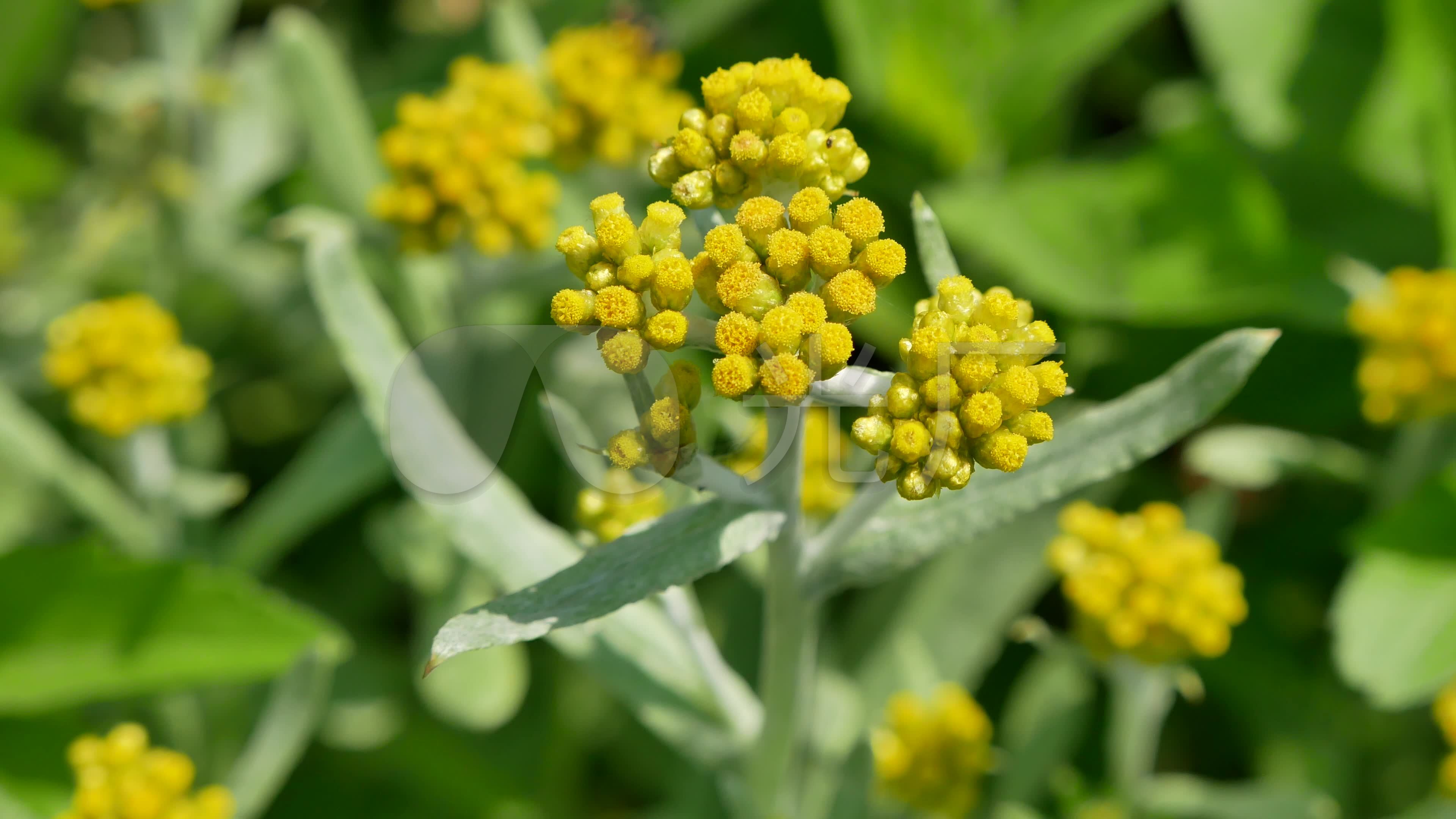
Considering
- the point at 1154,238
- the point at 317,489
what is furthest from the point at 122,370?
the point at 1154,238

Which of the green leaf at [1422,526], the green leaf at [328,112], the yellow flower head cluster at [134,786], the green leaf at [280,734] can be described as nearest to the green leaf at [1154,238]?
the green leaf at [1422,526]

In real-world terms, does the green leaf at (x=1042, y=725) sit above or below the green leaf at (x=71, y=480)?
below

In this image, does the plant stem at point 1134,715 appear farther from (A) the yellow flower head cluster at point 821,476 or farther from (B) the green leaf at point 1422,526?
(A) the yellow flower head cluster at point 821,476

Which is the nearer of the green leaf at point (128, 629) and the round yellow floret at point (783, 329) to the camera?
the round yellow floret at point (783, 329)

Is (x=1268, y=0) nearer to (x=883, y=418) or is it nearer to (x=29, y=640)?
(x=883, y=418)

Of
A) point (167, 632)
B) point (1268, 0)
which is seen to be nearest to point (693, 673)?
point (167, 632)

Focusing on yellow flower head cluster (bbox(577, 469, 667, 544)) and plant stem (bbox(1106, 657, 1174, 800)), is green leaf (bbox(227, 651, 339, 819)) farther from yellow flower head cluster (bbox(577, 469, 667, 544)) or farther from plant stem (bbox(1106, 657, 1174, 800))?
plant stem (bbox(1106, 657, 1174, 800))

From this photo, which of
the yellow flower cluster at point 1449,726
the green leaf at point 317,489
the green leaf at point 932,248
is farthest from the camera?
the green leaf at point 317,489
